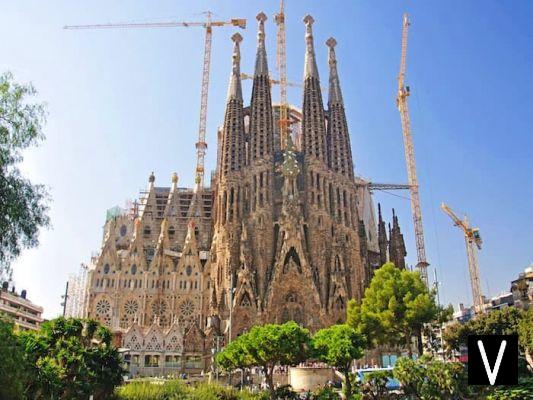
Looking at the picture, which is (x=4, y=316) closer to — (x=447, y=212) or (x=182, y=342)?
(x=182, y=342)

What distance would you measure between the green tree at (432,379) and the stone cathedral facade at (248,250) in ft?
91.1

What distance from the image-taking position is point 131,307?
55.8m

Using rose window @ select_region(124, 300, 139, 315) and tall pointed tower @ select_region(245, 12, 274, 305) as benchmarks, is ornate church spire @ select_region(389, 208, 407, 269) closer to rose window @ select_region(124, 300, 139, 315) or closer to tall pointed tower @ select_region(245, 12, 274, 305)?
tall pointed tower @ select_region(245, 12, 274, 305)

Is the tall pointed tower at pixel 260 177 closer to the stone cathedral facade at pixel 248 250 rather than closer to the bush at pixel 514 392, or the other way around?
the stone cathedral facade at pixel 248 250

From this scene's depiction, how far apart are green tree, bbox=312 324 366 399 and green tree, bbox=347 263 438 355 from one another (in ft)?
29.3

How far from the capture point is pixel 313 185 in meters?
59.3

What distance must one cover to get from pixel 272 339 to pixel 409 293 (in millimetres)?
15172

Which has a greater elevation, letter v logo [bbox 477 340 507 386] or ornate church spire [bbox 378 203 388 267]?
ornate church spire [bbox 378 203 388 267]

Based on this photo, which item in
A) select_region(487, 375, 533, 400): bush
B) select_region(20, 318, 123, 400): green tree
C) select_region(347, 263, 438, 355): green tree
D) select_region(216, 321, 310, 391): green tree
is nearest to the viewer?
select_region(20, 318, 123, 400): green tree

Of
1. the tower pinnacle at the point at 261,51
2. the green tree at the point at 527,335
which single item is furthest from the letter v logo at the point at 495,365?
the tower pinnacle at the point at 261,51

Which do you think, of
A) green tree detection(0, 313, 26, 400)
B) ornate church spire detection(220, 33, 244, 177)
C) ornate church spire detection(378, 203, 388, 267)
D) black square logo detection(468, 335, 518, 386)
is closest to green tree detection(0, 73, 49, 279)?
green tree detection(0, 313, 26, 400)

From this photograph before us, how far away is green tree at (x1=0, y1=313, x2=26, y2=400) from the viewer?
42.4 feet

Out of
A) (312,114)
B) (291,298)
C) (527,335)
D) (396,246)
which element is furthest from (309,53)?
(527,335)

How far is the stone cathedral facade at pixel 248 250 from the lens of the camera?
2052 inches
